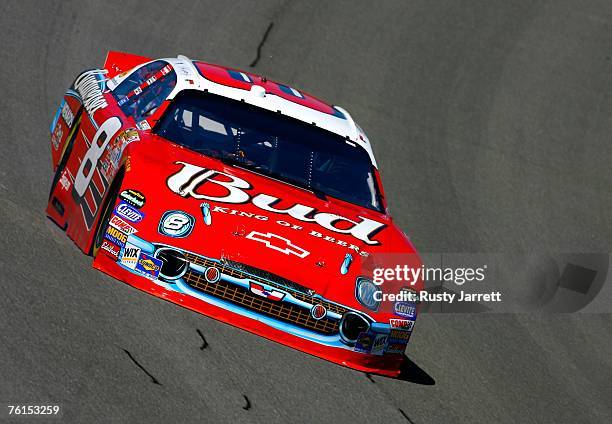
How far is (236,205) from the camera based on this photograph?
7.95 meters

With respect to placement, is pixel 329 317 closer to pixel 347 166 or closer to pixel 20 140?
pixel 347 166

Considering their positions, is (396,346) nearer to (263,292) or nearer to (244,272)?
(263,292)

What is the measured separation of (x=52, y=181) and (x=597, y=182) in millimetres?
6570

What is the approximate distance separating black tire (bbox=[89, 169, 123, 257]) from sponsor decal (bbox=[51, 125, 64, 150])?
2.04m

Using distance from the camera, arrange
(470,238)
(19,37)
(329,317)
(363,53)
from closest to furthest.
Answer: (329,317) → (470,238) → (19,37) → (363,53)

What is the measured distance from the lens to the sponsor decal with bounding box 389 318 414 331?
776cm

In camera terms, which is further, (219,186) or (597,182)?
(597,182)

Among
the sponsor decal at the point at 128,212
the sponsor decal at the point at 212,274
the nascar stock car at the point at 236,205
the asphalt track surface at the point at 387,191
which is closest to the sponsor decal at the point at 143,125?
the nascar stock car at the point at 236,205

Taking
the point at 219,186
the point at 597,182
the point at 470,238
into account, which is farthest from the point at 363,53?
the point at 219,186

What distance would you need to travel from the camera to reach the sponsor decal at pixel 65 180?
360 inches

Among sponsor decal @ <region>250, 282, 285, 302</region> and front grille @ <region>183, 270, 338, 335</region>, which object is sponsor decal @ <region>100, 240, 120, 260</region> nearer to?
front grille @ <region>183, 270, 338, 335</region>

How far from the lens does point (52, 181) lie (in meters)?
10.0

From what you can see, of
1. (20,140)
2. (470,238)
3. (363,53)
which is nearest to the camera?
(20,140)

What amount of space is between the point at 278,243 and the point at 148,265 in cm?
84
